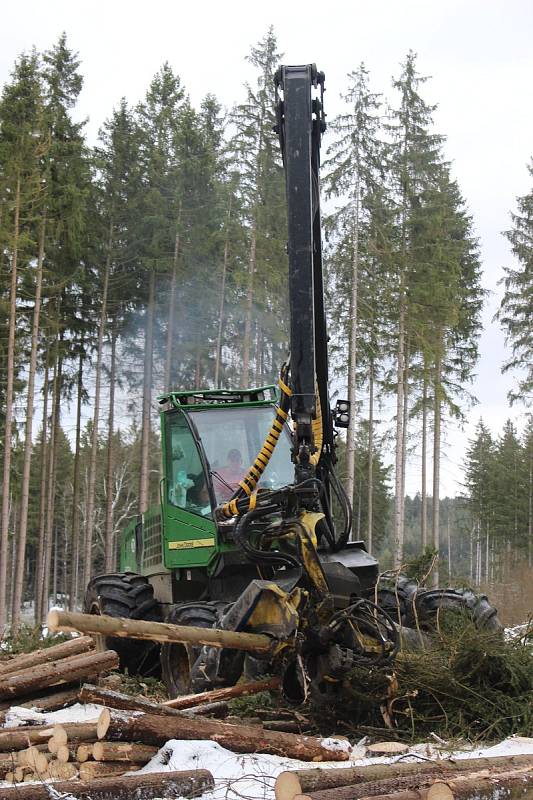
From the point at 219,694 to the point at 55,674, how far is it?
1481 millimetres

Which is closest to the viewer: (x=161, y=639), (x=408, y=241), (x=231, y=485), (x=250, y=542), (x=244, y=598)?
(x=161, y=639)

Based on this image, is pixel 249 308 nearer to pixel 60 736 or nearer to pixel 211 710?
pixel 211 710

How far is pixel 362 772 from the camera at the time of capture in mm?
5105

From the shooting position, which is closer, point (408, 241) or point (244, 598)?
point (244, 598)

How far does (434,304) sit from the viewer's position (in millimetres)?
27844

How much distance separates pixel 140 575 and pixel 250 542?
3.22m

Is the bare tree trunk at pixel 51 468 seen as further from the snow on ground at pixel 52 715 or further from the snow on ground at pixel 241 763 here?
the snow on ground at pixel 241 763

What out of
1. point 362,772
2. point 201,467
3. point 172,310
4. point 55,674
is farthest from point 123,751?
point 172,310

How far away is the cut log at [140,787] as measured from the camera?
494cm

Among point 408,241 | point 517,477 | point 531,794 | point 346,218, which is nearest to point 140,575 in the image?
point 531,794

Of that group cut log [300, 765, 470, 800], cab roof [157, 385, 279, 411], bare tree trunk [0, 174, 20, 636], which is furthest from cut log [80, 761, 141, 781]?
bare tree trunk [0, 174, 20, 636]

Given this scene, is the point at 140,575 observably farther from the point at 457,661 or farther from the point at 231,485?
the point at 457,661

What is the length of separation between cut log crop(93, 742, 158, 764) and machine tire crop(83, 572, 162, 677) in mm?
3522

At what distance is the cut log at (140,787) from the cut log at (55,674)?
2.10m
